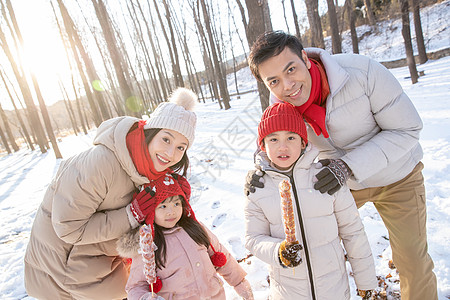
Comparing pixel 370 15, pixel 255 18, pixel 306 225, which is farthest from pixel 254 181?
pixel 370 15

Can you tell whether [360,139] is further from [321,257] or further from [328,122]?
[321,257]

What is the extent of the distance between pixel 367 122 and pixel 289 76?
70cm

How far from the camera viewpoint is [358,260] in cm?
164

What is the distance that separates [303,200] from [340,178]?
280mm

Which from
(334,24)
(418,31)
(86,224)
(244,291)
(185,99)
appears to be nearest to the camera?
(86,224)

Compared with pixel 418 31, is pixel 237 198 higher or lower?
lower

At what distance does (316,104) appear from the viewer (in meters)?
1.87

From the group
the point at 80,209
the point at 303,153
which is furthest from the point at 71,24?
the point at 303,153

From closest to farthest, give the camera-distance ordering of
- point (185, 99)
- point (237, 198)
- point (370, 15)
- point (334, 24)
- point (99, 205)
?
1. point (99, 205)
2. point (185, 99)
3. point (237, 198)
4. point (334, 24)
5. point (370, 15)

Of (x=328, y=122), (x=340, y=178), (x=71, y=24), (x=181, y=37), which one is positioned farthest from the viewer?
(x=181, y=37)

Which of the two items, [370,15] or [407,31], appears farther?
[370,15]

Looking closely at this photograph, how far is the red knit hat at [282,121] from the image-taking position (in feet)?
5.31

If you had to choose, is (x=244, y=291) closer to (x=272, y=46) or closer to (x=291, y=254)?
(x=291, y=254)

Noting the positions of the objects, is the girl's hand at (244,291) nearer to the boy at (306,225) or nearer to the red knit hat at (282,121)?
the boy at (306,225)
